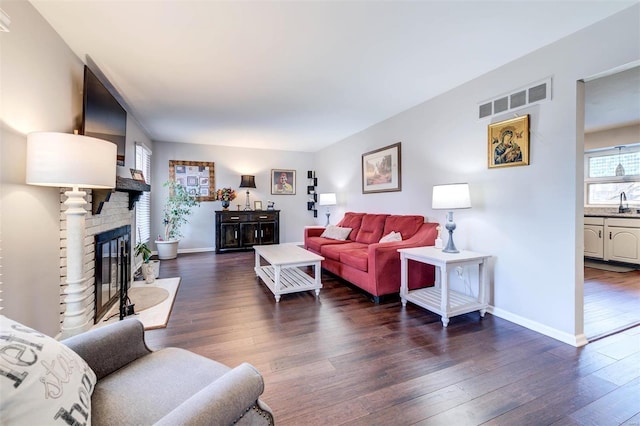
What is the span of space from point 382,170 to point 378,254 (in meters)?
1.84

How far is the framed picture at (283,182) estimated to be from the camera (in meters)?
6.73

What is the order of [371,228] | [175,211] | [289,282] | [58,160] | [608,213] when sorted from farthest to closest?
1. [175,211]
2. [608,213]
3. [371,228]
4. [289,282]
5. [58,160]

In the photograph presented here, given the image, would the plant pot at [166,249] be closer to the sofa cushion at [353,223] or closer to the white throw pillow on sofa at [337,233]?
the white throw pillow on sofa at [337,233]

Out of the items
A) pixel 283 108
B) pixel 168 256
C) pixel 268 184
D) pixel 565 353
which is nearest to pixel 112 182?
pixel 283 108

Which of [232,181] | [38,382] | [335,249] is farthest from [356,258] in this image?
[232,181]

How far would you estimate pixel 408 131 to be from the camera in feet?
12.7

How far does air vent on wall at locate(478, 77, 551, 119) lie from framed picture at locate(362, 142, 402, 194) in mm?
1363

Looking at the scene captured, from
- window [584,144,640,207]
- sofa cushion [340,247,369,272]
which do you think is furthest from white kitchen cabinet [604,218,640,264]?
sofa cushion [340,247,369,272]

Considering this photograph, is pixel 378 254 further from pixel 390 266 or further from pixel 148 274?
pixel 148 274

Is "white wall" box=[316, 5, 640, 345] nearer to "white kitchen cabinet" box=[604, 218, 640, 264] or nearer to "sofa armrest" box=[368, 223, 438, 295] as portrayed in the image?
"sofa armrest" box=[368, 223, 438, 295]

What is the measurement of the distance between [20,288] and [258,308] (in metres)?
1.77

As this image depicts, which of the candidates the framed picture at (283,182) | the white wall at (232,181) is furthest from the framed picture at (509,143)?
the framed picture at (283,182)

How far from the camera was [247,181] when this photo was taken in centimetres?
627

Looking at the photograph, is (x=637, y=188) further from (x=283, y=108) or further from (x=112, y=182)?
(x=112, y=182)
